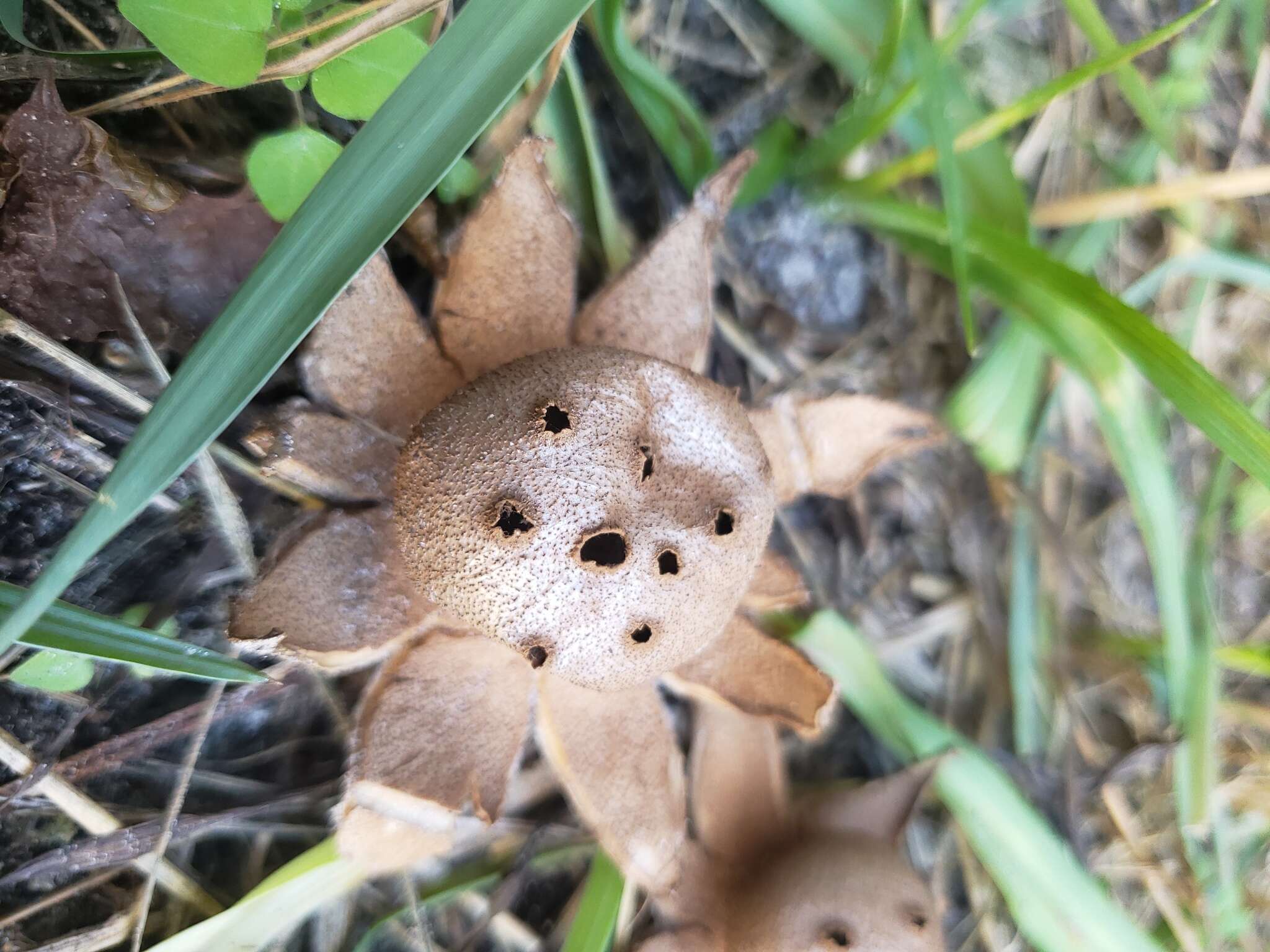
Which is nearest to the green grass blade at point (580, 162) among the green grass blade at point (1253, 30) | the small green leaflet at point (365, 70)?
the small green leaflet at point (365, 70)

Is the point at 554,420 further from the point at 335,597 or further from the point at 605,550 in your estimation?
the point at 335,597

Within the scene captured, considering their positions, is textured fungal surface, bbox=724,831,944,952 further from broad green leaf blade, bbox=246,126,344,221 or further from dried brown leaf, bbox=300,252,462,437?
broad green leaf blade, bbox=246,126,344,221

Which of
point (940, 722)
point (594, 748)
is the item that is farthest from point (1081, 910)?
point (594, 748)

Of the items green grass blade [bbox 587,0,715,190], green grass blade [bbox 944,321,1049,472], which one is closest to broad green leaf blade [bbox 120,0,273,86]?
green grass blade [bbox 587,0,715,190]

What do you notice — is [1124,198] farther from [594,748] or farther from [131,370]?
[131,370]

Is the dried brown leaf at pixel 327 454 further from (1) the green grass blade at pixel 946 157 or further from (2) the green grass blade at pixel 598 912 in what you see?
(1) the green grass blade at pixel 946 157

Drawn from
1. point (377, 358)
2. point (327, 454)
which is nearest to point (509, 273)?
point (377, 358)
